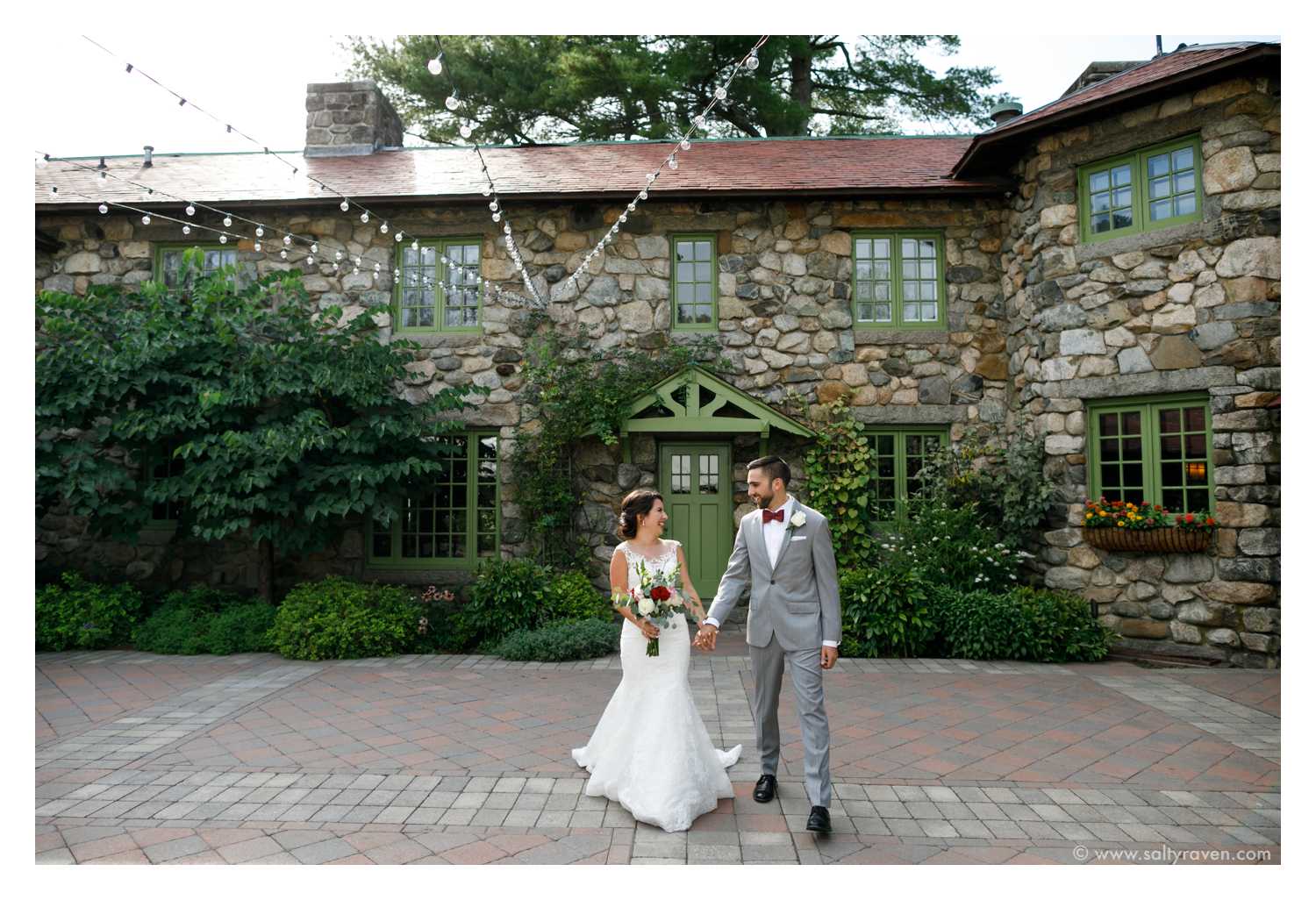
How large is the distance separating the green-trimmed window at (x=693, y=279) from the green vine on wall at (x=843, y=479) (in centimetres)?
196

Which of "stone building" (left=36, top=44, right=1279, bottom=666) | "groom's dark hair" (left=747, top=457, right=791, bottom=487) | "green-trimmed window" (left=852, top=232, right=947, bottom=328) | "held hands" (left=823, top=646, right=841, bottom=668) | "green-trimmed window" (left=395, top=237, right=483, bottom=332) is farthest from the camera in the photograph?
"green-trimmed window" (left=395, top=237, right=483, bottom=332)

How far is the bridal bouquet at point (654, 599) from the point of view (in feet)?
13.7

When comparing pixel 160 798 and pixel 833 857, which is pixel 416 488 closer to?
pixel 160 798

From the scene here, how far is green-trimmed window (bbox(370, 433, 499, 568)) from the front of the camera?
9547 mm

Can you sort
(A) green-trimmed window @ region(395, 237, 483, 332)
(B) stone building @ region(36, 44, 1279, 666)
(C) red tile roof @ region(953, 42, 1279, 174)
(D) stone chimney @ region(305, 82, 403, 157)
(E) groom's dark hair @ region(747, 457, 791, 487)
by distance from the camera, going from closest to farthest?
1. (E) groom's dark hair @ region(747, 457, 791, 487)
2. (C) red tile roof @ region(953, 42, 1279, 174)
3. (B) stone building @ region(36, 44, 1279, 666)
4. (A) green-trimmed window @ region(395, 237, 483, 332)
5. (D) stone chimney @ region(305, 82, 403, 157)

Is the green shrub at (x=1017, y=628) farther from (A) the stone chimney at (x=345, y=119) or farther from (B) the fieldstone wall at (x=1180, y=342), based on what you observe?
(A) the stone chimney at (x=345, y=119)

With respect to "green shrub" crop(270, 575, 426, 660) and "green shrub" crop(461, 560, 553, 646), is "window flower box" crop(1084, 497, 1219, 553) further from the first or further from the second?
"green shrub" crop(270, 575, 426, 660)

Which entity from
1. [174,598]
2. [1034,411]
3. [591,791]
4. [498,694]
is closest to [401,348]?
[174,598]

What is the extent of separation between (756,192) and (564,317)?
2755 mm

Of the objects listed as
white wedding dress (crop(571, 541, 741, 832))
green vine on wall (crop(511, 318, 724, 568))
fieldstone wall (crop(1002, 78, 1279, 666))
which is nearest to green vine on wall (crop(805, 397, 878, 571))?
green vine on wall (crop(511, 318, 724, 568))

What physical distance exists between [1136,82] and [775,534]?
691 cm

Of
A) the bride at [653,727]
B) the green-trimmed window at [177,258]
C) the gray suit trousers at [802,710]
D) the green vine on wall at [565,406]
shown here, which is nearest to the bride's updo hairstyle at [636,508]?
the bride at [653,727]

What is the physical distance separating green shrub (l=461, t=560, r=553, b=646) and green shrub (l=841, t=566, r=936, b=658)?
3.21m

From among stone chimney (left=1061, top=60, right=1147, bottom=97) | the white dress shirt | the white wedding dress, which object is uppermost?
stone chimney (left=1061, top=60, right=1147, bottom=97)
